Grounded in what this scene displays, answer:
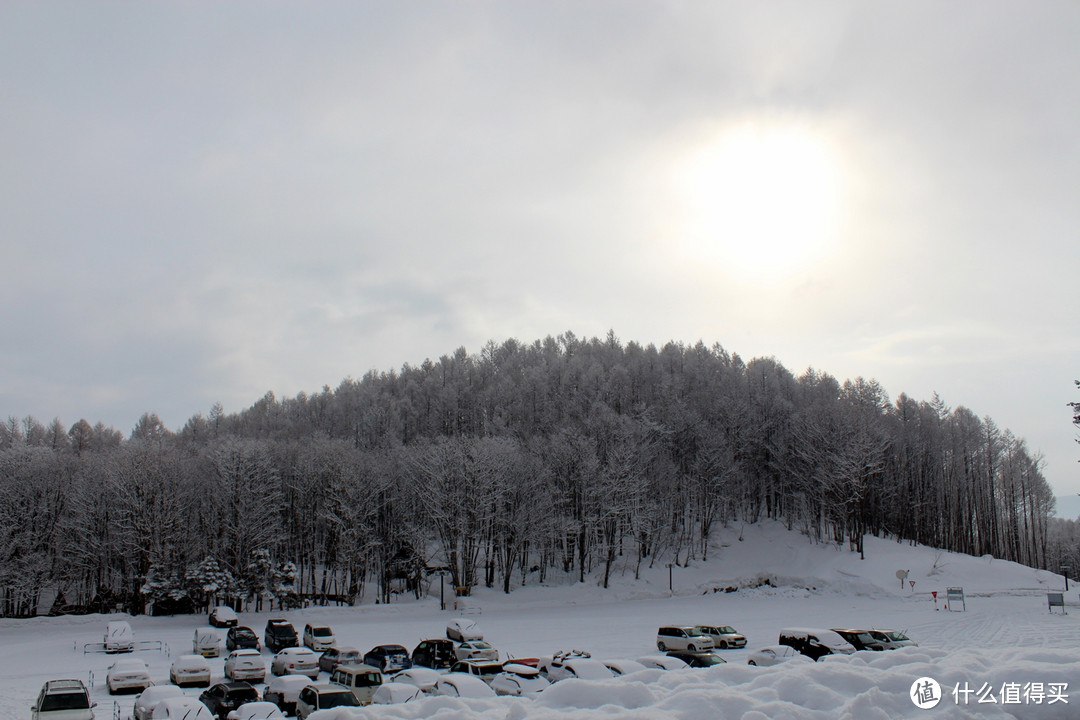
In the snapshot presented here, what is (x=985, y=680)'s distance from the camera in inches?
542

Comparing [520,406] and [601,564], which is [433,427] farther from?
[601,564]

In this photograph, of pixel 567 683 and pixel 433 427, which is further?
pixel 433 427

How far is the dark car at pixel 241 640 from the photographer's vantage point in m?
31.8

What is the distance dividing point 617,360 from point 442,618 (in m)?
58.7

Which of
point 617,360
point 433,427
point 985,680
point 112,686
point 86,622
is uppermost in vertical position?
point 617,360

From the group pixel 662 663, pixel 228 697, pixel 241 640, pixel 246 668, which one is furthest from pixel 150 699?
pixel 662 663

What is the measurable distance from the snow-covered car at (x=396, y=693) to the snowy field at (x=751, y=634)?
209 inches

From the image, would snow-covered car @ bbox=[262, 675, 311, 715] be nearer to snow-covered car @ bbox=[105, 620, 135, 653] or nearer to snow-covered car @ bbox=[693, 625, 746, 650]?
snow-covered car @ bbox=[693, 625, 746, 650]

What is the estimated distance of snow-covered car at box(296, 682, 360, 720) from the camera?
18078 millimetres

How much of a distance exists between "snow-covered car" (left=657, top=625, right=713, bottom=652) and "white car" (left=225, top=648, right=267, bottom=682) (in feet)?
53.6

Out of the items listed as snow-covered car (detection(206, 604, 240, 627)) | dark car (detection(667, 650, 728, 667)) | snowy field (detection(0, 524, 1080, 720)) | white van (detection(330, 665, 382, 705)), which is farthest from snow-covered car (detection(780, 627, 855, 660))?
snow-covered car (detection(206, 604, 240, 627))

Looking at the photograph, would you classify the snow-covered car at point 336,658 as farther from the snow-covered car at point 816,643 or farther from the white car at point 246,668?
the snow-covered car at point 816,643

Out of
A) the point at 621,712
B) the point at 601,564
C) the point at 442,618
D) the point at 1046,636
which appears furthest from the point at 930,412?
the point at 621,712

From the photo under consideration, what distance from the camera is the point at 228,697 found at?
1988 centimetres
